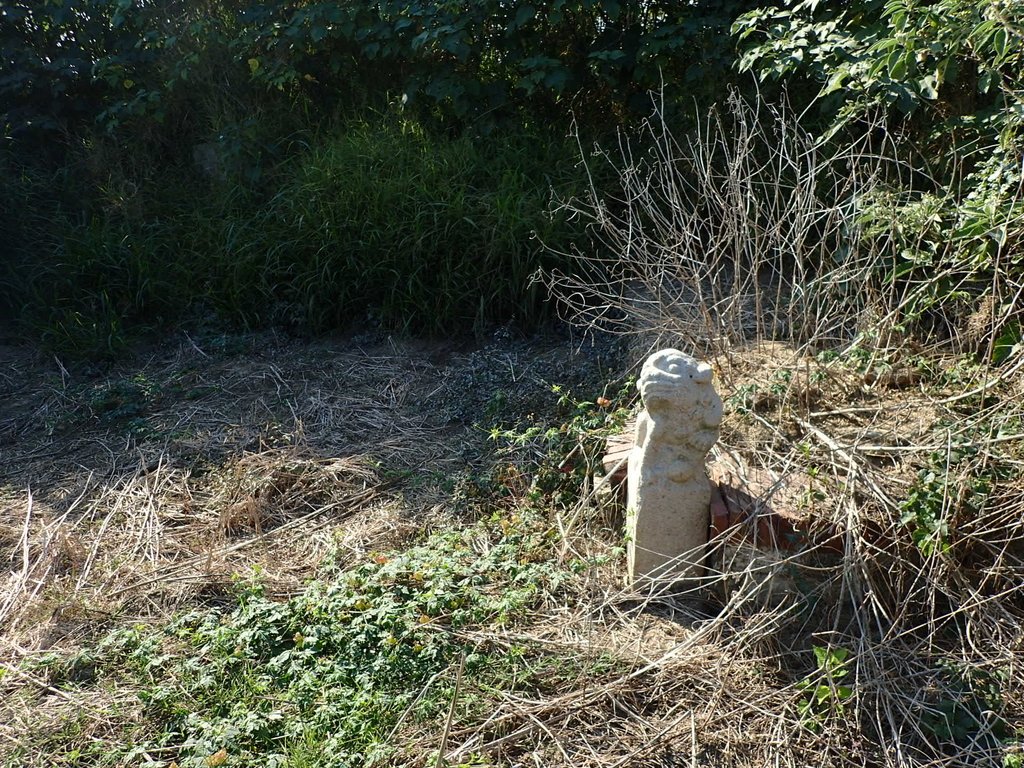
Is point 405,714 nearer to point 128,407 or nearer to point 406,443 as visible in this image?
point 406,443

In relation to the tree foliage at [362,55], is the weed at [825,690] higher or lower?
lower

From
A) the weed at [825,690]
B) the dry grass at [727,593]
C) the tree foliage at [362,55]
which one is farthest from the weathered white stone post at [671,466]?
the tree foliage at [362,55]

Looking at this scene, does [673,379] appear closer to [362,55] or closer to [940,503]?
[940,503]

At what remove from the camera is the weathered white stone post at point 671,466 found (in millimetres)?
2963

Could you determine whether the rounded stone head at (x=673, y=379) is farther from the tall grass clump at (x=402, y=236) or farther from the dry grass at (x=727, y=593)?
the tall grass clump at (x=402, y=236)

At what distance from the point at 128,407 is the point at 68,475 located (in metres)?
0.60

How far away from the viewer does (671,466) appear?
3072 millimetres

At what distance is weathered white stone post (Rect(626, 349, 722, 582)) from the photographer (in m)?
2.96

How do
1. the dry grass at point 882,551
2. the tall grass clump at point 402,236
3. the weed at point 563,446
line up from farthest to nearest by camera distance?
the tall grass clump at point 402,236 → the weed at point 563,446 → the dry grass at point 882,551

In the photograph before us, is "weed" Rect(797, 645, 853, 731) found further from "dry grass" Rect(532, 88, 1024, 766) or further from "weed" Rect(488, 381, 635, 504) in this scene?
"weed" Rect(488, 381, 635, 504)

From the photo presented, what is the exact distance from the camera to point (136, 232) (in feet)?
20.2

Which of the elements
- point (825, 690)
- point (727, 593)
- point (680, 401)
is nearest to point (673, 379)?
point (680, 401)

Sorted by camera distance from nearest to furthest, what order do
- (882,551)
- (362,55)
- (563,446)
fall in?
1. (882,551)
2. (563,446)
3. (362,55)

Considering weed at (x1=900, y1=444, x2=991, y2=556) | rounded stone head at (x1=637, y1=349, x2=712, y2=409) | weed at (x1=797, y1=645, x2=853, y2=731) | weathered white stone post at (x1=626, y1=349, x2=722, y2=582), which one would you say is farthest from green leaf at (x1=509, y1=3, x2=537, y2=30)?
weed at (x1=797, y1=645, x2=853, y2=731)
